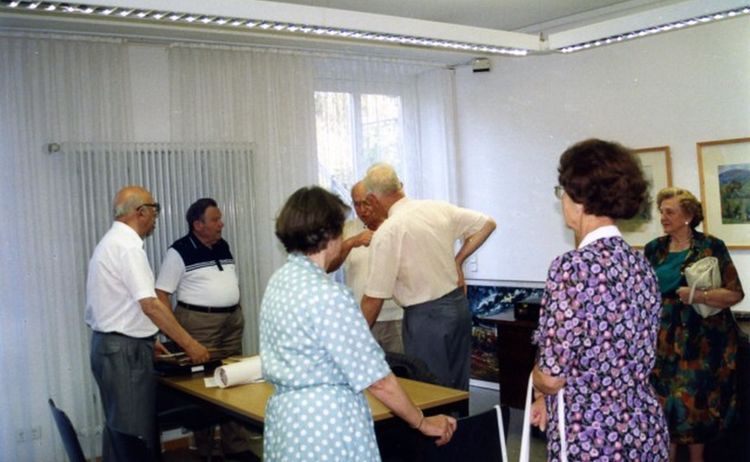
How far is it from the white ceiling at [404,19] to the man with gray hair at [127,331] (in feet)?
4.16

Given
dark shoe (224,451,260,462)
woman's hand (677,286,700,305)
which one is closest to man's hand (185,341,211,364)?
dark shoe (224,451,260,462)

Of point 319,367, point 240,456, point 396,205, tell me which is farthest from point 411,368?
point 240,456

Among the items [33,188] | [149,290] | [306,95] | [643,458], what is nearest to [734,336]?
[643,458]

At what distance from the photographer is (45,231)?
5098 millimetres

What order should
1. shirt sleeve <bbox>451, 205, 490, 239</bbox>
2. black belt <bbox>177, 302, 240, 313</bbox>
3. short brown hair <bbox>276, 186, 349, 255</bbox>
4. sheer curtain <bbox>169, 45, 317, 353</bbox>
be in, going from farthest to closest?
sheer curtain <bbox>169, 45, 317, 353</bbox>
black belt <bbox>177, 302, 240, 313</bbox>
shirt sleeve <bbox>451, 205, 490, 239</bbox>
short brown hair <bbox>276, 186, 349, 255</bbox>

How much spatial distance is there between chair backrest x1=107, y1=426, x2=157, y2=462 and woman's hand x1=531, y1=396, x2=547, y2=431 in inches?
47.3

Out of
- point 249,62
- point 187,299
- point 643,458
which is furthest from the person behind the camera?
point 249,62

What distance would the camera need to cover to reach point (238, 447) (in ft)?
17.1

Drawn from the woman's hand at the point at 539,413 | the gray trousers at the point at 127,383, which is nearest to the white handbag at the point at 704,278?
the woman's hand at the point at 539,413

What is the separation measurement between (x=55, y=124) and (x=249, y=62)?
1465 mm

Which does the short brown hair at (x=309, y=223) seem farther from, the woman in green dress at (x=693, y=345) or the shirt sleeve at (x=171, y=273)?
the shirt sleeve at (x=171, y=273)

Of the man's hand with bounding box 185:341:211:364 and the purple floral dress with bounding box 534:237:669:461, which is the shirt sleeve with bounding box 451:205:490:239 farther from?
the purple floral dress with bounding box 534:237:669:461

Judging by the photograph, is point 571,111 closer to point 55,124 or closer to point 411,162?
point 411,162

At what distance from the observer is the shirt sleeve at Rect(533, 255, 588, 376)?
2.17 m
